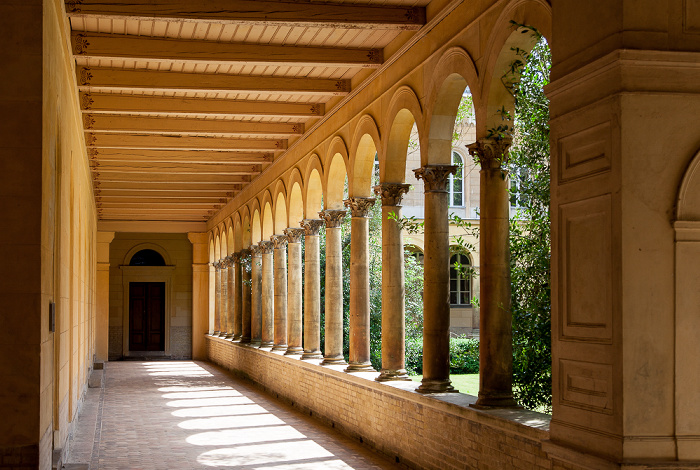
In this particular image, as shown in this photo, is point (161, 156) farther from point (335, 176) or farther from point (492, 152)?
point (492, 152)

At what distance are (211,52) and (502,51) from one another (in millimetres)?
3978

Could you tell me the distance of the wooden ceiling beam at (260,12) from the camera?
827cm

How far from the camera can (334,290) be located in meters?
12.9

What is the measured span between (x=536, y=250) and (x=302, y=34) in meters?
3.89

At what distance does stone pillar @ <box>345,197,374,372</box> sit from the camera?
11320 mm

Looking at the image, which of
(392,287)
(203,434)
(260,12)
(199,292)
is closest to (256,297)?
(203,434)

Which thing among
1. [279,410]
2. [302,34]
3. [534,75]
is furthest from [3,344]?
[279,410]

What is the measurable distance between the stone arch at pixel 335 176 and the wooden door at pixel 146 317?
19742mm

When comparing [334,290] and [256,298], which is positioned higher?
[334,290]

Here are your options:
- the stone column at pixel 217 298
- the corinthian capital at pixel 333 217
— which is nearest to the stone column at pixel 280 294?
the corinthian capital at pixel 333 217

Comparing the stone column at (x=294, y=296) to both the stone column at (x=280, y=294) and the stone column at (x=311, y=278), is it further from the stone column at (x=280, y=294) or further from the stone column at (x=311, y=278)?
the stone column at (x=311, y=278)

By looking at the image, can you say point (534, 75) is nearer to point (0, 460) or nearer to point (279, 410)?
point (0, 460)

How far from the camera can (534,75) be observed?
716cm

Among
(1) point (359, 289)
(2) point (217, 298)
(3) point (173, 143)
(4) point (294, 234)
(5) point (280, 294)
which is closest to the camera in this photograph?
(1) point (359, 289)
